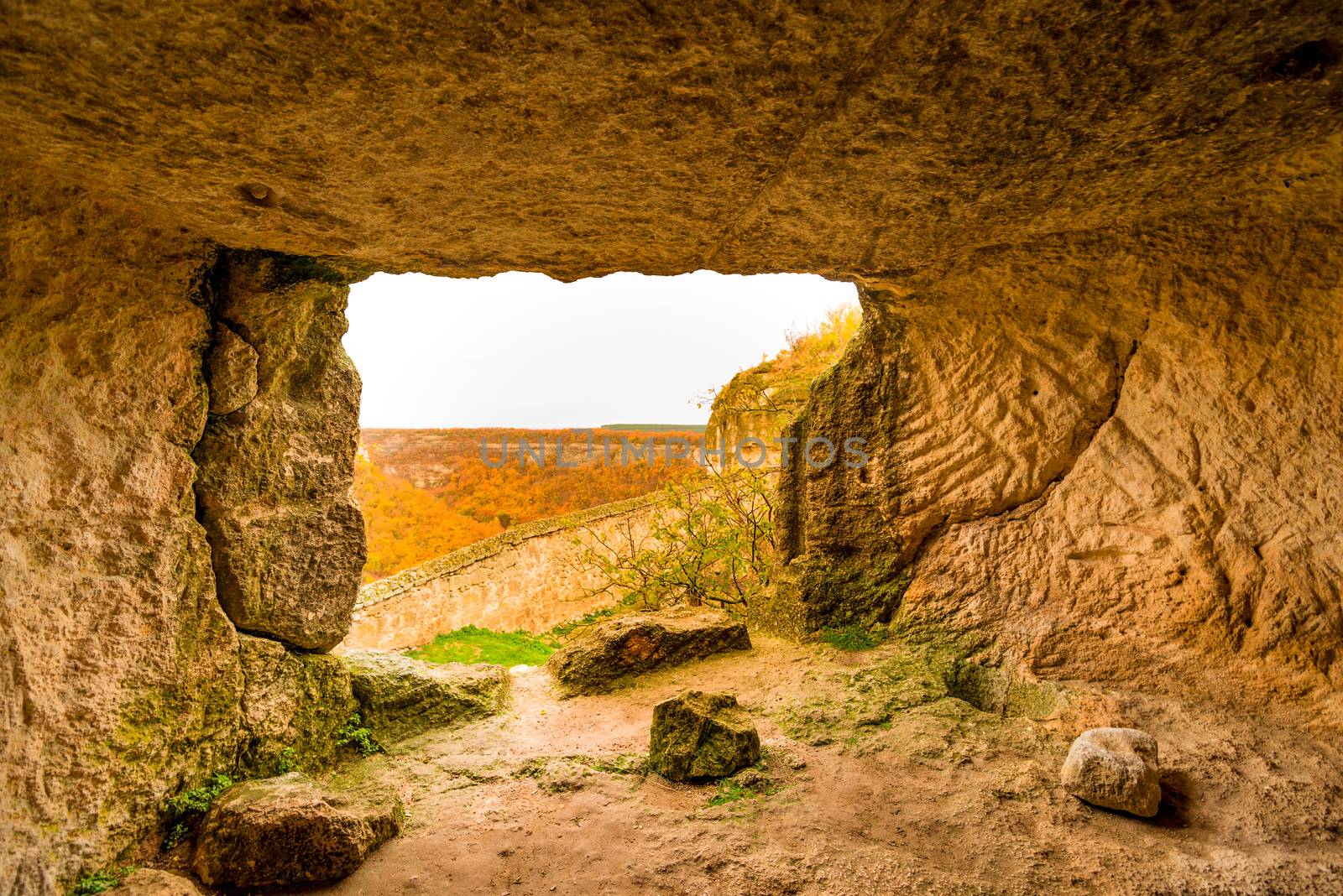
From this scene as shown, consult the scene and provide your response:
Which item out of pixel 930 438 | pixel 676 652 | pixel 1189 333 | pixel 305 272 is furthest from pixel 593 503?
pixel 1189 333

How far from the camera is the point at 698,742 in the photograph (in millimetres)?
3268

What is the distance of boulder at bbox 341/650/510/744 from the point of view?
3777 millimetres

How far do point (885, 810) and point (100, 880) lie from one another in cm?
273

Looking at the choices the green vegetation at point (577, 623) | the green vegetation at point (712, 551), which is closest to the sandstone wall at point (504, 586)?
the green vegetation at point (577, 623)

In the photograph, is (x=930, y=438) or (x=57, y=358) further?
(x=930, y=438)

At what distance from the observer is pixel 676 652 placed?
190 inches

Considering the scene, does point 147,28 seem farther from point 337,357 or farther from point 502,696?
point 502,696

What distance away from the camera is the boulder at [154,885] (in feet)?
7.45

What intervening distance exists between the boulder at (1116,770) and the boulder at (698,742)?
→ 1.29 metres

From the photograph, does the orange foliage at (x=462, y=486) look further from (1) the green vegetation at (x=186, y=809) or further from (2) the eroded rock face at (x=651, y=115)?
(1) the green vegetation at (x=186, y=809)

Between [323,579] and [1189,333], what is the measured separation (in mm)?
4211

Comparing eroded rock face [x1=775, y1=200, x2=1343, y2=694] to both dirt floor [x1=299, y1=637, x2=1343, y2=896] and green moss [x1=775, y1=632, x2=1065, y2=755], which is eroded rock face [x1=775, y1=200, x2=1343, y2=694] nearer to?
green moss [x1=775, y1=632, x2=1065, y2=755]

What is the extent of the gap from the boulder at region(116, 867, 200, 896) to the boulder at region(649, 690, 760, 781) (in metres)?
1.79

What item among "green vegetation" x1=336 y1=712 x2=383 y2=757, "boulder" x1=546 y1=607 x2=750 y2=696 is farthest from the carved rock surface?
"boulder" x1=546 y1=607 x2=750 y2=696
